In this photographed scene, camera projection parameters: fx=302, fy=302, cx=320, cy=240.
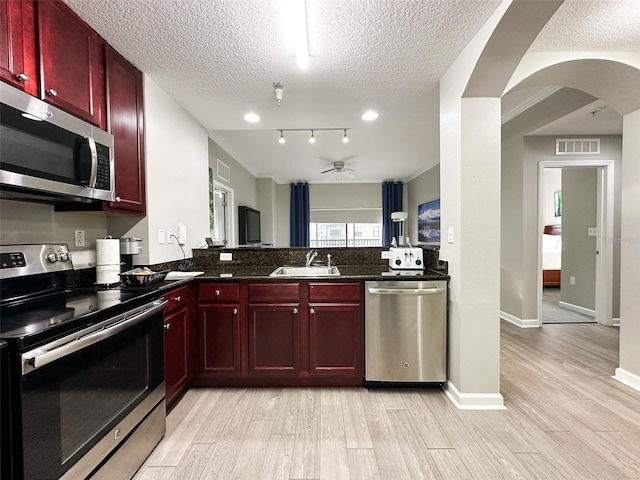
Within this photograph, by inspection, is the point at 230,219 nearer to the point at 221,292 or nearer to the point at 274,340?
the point at 221,292

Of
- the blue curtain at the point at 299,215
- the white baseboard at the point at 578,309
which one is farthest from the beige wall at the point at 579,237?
the blue curtain at the point at 299,215

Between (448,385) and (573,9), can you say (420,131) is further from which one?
(448,385)

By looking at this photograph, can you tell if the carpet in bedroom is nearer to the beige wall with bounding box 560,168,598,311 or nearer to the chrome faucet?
the beige wall with bounding box 560,168,598,311

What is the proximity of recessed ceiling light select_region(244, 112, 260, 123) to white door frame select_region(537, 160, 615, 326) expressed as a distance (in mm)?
3423

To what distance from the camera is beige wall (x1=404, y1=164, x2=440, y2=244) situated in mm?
5902

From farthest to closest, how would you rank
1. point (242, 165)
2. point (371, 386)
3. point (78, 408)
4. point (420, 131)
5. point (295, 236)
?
point (295, 236) < point (242, 165) < point (420, 131) < point (371, 386) < point (78, 408)

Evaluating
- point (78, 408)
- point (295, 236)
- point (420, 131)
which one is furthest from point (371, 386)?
point (295, 236)

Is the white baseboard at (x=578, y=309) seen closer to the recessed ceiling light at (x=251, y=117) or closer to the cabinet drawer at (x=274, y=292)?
the cabinet drawer at (x=274, y=292)

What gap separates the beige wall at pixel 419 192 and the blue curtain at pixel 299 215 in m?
2.48

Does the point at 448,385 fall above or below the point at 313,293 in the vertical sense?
below

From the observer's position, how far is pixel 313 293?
2.34 metres

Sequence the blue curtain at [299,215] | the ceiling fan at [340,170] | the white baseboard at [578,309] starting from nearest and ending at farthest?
the white baseboard at [578,309] < the ceiling fan at [340,170] < the blue curtain at [299,215]

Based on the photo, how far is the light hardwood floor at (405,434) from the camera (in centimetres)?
154

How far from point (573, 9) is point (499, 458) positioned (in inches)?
98.7
